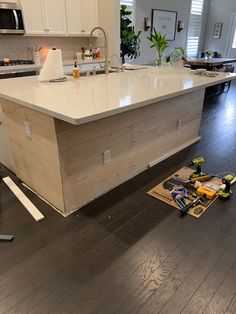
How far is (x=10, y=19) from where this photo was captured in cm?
366

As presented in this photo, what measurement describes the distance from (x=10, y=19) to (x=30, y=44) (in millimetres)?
674

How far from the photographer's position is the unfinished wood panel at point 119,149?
75.1 inches

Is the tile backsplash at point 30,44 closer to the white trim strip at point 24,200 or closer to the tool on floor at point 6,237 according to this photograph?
the white trim strip at point 24,200

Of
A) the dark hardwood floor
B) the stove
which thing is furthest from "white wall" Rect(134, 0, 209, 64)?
the dark hardwood floor

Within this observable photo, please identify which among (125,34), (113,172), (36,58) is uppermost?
(125,34)

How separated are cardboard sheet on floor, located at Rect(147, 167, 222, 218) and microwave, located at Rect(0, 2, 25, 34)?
320 cm

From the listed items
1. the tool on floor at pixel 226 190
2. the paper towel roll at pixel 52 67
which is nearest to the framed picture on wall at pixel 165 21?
the paper towel roll at pixel 52 67

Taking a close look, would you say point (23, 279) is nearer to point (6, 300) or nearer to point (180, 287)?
point (6, 300)

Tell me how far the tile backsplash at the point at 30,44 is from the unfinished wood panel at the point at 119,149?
117 inches

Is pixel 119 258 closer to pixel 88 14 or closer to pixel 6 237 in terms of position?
pixel 6 237

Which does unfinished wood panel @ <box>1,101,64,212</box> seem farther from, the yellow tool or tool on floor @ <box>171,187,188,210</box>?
the yellow tool

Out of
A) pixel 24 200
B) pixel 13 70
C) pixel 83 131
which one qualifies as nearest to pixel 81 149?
pixel 83 131

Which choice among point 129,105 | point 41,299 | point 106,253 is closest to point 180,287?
point 106,253

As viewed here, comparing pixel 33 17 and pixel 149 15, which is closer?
pixel 33 17
